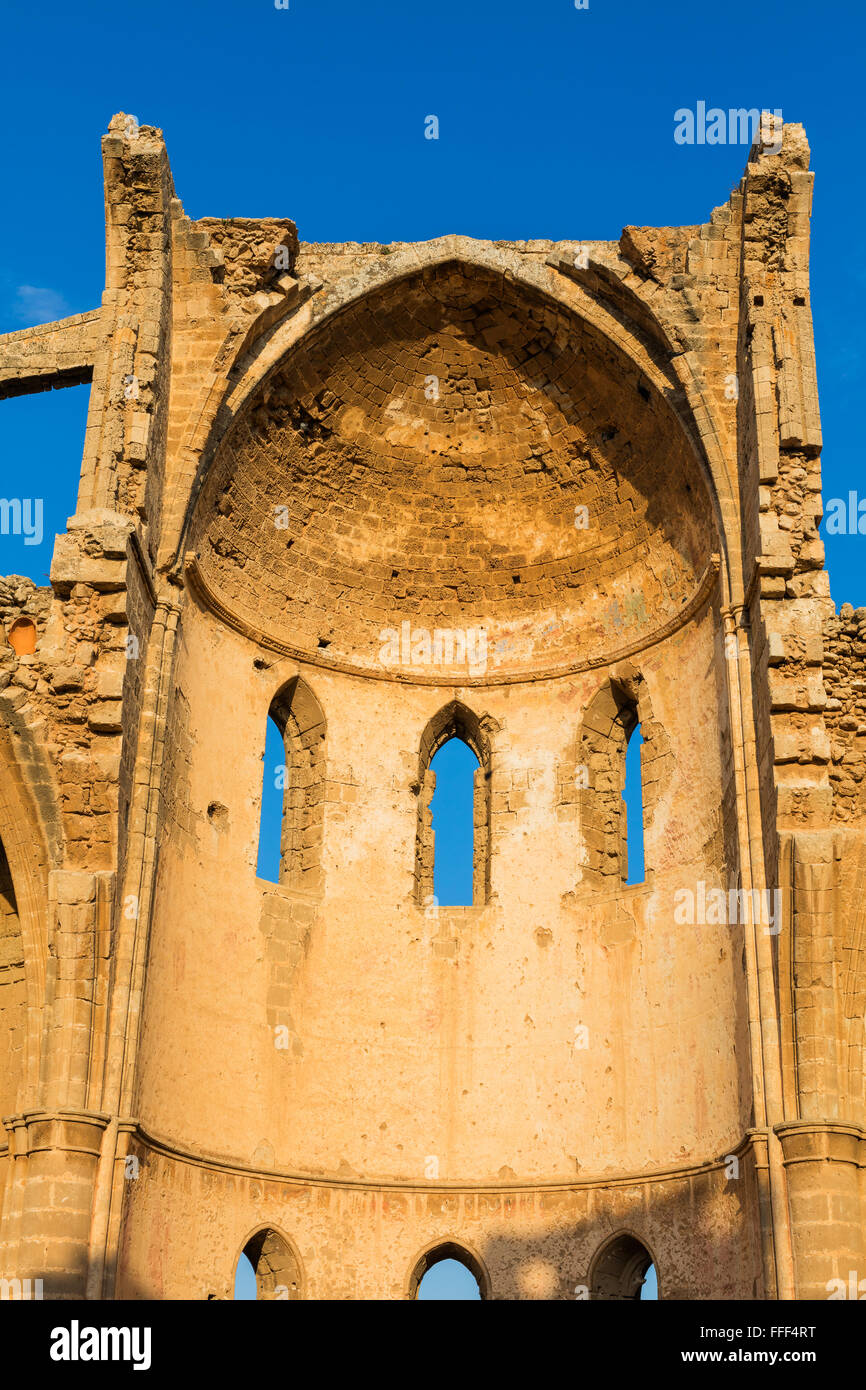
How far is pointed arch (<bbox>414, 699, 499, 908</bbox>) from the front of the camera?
52.4 ft

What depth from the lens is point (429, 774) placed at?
54.0 feet

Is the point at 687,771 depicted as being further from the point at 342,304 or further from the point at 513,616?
the point at 342,304

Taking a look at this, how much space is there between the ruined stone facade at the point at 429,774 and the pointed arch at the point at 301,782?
0.06 meters

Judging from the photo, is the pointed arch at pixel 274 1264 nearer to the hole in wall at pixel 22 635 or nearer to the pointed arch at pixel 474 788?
the pointed arch at pixel 474 788

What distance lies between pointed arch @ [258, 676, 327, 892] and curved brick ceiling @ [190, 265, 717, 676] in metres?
0.60

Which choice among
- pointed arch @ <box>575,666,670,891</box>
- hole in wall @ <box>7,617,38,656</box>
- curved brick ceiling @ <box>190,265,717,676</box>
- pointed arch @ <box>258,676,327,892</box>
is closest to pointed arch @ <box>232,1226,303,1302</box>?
pointed arch @ <box>258,676,327,892</box>

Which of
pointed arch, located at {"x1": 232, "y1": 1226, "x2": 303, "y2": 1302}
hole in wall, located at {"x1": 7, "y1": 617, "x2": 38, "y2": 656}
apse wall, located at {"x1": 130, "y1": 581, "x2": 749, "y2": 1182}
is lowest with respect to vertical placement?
pointed arch, located at {"x1": 232, "y1": 1226, "x2": 303, "y2": 1302}

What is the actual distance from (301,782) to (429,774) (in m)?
1.29

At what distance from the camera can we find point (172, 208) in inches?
587

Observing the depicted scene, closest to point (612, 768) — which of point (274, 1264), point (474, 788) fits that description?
point (474, 788)

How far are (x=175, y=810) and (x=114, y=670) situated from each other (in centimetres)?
185

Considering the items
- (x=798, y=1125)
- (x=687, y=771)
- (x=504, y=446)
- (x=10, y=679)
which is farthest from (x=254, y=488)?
(x=798, y=1125)

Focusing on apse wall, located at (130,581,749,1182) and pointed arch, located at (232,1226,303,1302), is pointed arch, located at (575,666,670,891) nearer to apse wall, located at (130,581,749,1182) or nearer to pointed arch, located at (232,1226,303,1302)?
apse wall, located at (130,581,749,1182)
